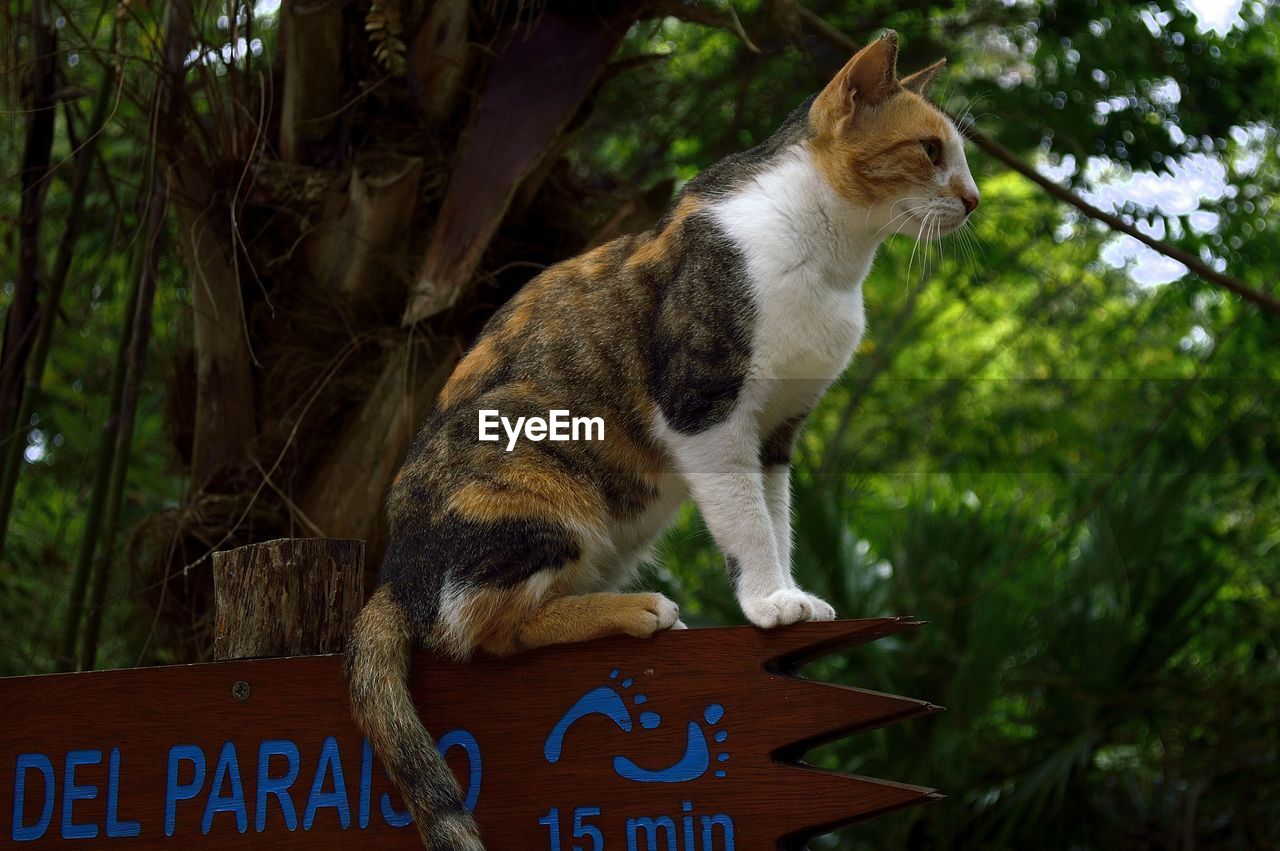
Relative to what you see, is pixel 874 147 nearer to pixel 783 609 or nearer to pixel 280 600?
pixel 783 609

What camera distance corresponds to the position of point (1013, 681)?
4.29m

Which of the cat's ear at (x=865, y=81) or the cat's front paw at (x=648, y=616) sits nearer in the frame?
the cat's front paw at (x=648, y=616)

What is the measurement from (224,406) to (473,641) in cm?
123

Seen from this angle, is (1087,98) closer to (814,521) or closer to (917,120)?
(814,521)

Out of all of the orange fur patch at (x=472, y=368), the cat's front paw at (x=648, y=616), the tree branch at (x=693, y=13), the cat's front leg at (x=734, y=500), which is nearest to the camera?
the cat's front paw at (x=648, y=616)

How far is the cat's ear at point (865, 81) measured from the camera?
90.5 inches

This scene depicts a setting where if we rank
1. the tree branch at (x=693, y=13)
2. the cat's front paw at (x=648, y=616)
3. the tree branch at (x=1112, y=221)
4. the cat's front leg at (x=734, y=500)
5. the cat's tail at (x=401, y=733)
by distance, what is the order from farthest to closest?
the tree branch at (x=693, y=13) → the tree branch at (x=1112, y=221) → the cat's front leg at (x=734, y=500) → the cat's front paw at (x=648, y=616) → the cat's tail at (x=401, y=733)

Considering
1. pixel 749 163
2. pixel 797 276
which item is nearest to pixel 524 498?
pixel 797 276

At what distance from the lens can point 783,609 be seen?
1.95 metres

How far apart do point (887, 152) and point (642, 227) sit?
2.54 ft

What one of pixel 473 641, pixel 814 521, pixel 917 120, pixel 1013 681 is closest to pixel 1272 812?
pixel 1013 681

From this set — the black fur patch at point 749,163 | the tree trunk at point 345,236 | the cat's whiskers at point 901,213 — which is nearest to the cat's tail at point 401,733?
the tree trunk at point 345,236
